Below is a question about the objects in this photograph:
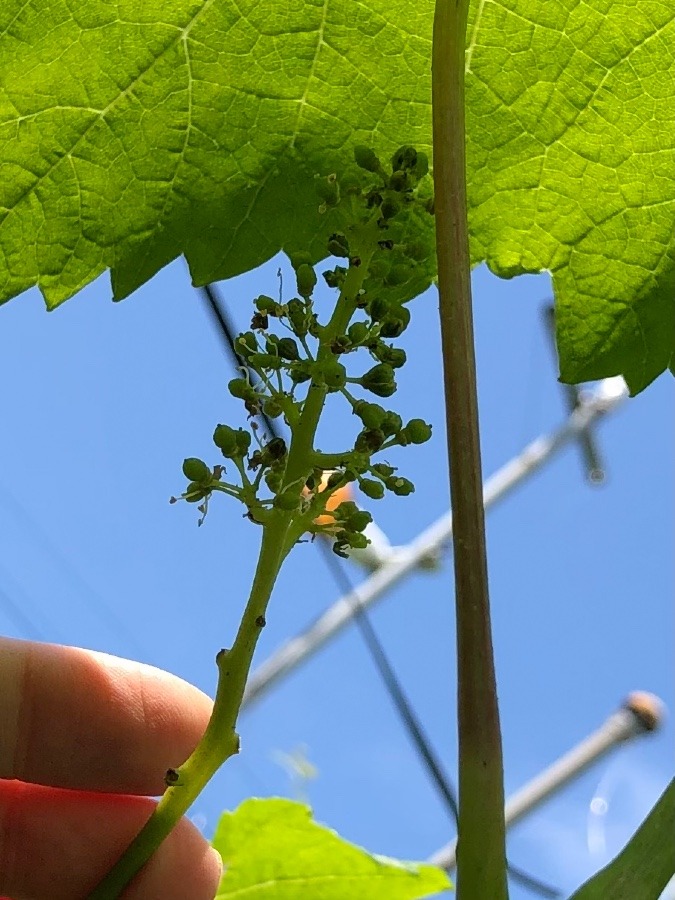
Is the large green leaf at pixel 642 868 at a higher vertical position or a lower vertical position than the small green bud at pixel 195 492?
lower

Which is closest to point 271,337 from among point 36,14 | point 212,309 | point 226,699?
point 226,699

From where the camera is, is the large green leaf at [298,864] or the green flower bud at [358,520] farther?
the large green leaf at [298,864]

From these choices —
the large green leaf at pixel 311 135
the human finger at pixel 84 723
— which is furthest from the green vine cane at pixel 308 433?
the human finger at pixel 84 723

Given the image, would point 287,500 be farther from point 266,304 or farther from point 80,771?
point 80,771

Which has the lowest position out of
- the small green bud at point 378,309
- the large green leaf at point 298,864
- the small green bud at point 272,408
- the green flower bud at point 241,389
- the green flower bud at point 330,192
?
the large green leaf at point 298,864

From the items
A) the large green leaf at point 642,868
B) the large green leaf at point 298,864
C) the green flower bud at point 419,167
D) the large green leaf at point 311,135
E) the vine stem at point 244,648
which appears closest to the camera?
the large green leaf at point 642,868

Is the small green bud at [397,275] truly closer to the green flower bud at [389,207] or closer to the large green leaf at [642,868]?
the green flower bud at [389,207]

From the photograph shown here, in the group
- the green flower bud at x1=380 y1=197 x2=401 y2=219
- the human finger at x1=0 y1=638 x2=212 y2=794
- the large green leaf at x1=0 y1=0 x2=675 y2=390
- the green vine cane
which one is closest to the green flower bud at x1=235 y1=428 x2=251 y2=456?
the green vine cane
